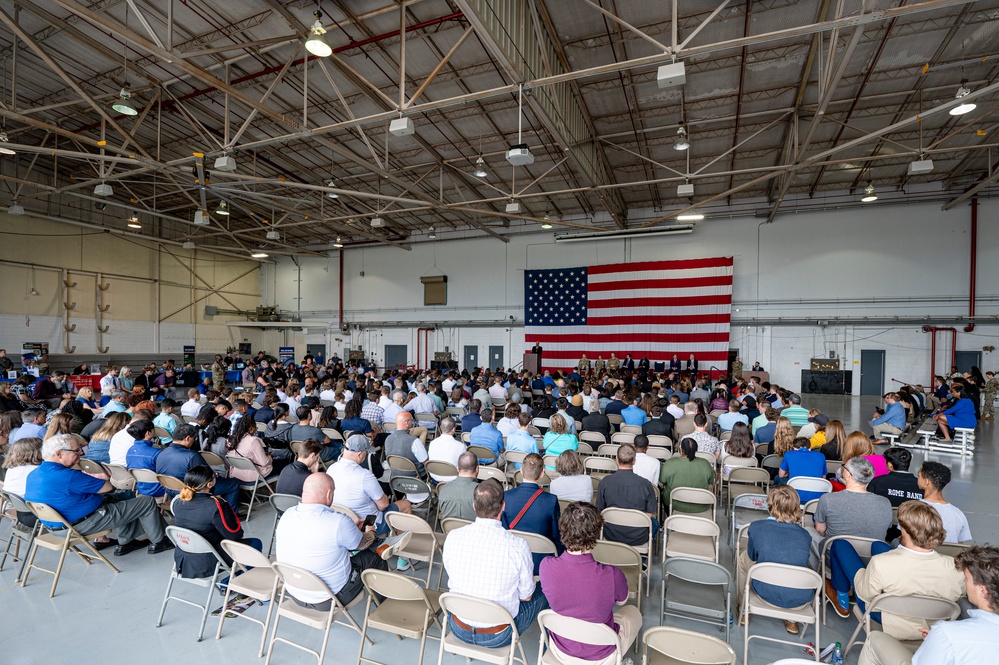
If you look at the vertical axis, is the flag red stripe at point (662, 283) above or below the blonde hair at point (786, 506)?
above

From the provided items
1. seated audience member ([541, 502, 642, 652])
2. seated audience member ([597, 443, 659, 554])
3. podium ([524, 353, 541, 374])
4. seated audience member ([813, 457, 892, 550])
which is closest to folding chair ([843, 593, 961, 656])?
seated audience member ([813, 457, 892, 550])

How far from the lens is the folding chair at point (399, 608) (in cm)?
254

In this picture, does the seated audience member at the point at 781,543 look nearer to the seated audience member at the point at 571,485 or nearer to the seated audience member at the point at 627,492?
the seated audience member at the point at 627,492

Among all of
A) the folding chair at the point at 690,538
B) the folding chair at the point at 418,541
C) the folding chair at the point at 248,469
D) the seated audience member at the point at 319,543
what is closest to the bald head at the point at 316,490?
the seated audience member at the point at 319,543

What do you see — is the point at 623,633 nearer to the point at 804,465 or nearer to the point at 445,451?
the point at 445,451

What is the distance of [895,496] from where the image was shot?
4.26m

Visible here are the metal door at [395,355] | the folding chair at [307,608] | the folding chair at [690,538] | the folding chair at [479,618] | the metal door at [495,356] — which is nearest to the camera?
the folding chair at [479,618]

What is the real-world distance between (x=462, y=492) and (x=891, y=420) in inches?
361

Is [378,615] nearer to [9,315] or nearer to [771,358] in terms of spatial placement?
[771,358]

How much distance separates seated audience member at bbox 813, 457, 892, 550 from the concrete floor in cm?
69

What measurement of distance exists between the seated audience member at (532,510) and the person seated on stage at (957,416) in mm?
9958

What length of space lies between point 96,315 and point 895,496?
91.2 ft

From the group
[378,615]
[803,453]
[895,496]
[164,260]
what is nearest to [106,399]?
[378,615]

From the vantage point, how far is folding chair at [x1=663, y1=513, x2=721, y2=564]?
11.6 ft
